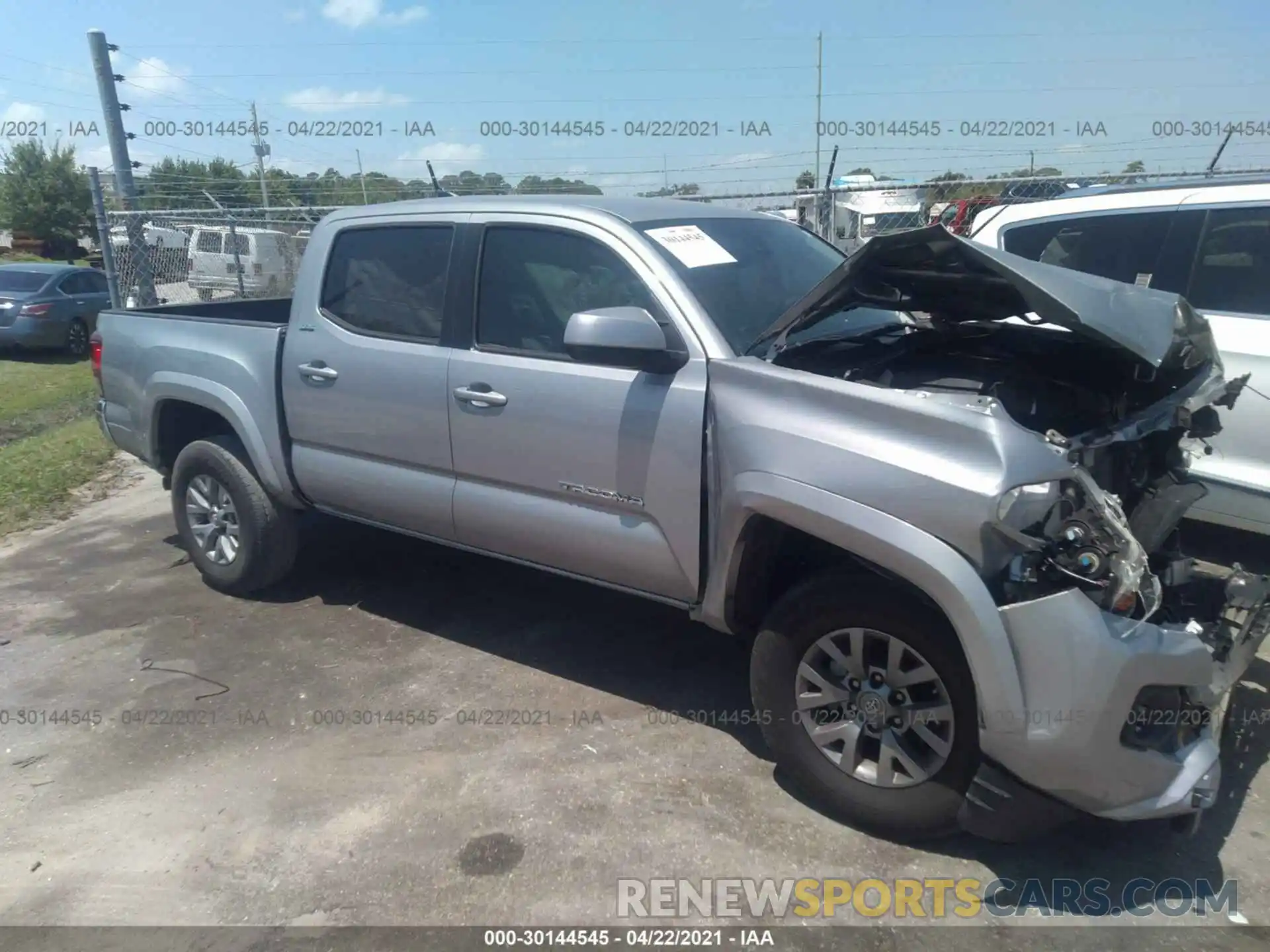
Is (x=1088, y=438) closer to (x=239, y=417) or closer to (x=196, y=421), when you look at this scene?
(x=239, y=417)

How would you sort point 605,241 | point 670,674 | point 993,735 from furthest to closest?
point 670,674 → point 605,241 → point 993,735

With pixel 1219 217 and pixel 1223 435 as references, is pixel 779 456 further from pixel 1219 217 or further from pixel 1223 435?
pixel 1219 217

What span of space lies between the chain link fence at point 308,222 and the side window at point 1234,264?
0.49m

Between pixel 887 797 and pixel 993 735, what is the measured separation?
1.62ft

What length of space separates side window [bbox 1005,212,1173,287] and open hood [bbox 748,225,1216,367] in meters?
1.77

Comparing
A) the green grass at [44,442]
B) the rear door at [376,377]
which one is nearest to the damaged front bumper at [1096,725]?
the rear door at [376,377]

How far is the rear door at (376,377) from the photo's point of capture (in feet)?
13.7

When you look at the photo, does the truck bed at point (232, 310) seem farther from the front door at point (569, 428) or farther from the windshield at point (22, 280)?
the windshield at point (22, 280)

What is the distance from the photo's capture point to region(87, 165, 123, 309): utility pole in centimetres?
954

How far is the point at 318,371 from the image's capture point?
14.8ft

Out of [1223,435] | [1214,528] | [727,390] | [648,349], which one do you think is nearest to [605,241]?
[648,349]

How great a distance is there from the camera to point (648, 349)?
3.31 metres

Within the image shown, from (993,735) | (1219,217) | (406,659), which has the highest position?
(1219,217)

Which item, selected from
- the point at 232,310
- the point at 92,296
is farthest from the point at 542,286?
the point at 92,296
